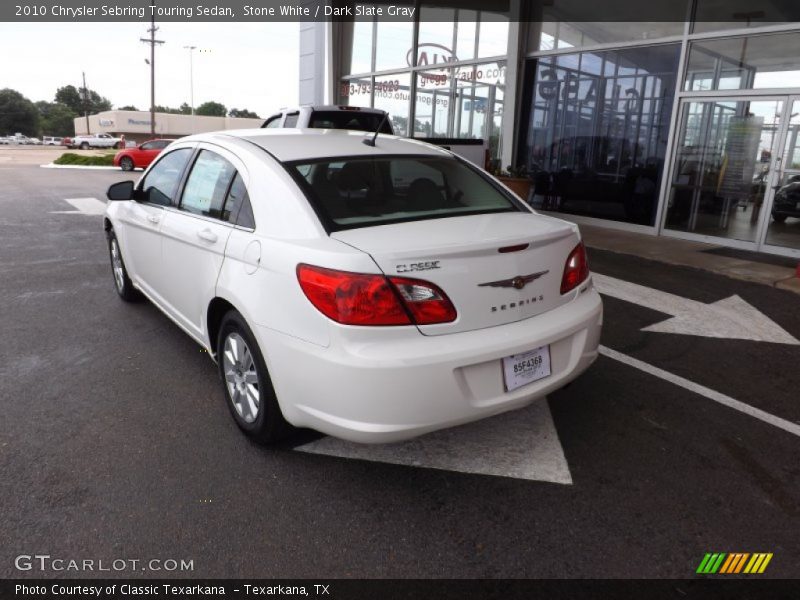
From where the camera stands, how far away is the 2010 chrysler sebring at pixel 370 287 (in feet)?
8.13

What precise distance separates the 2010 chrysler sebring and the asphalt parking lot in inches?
14.8

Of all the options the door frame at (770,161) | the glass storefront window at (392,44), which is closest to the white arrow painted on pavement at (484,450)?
the door frame at (770,161)

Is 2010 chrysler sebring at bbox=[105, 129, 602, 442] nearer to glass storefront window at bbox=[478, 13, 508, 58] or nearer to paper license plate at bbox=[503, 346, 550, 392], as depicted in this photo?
paper license plate at bbox=[503, 346, 550, 392]

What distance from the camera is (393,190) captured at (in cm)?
331

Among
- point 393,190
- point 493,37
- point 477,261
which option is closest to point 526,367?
point 477,261

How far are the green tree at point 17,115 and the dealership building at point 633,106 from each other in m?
128

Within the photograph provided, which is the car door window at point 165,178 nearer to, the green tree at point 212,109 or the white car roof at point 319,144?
the white car roof at point 319,144

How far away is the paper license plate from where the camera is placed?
269 centimetres

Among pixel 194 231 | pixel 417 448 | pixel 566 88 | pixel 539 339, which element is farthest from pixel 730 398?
pixel 566 88

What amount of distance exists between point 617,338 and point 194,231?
335cm

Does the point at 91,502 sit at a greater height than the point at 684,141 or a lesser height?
lesser

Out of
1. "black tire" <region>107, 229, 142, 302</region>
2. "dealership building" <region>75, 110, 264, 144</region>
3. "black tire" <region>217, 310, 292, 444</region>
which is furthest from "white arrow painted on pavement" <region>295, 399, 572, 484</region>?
"dealership building" <region>75, 110, 264, 144</region>

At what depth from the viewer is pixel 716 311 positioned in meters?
5.79

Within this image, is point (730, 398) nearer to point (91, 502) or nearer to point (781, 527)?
point (781, 527)
